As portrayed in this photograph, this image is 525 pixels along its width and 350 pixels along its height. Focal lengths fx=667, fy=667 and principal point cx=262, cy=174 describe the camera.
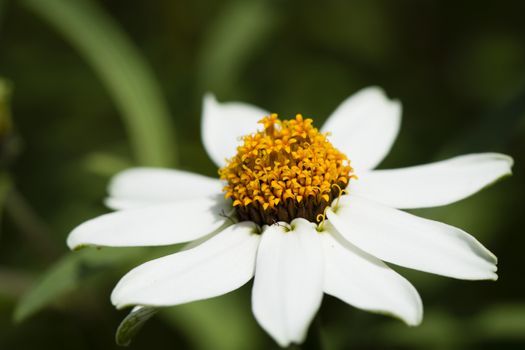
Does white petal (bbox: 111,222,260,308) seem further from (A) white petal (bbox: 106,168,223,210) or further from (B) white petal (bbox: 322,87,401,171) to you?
(B) white petal (bbox: 322,87,401,171)

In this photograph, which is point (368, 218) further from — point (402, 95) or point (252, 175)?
point (402, 95)

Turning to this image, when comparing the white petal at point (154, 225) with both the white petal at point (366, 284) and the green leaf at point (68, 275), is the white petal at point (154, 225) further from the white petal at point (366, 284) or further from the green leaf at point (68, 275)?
the white petal at point (366, 284)

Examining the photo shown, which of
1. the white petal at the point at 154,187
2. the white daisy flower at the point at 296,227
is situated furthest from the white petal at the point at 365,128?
the white petal at the point at 154,187

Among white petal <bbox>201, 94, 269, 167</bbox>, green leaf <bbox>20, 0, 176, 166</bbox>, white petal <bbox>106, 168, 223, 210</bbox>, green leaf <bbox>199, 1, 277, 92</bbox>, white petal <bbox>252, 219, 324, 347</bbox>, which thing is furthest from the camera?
green leaf <bbox>199, 1, 277, 92</bbox>

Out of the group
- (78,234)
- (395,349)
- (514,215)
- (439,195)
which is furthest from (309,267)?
(514,215)

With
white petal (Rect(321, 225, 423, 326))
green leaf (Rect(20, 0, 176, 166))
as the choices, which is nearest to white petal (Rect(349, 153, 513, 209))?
white petal (Rect(321, 225, 423, 326))

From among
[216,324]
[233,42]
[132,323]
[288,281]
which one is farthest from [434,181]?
[233,42]
